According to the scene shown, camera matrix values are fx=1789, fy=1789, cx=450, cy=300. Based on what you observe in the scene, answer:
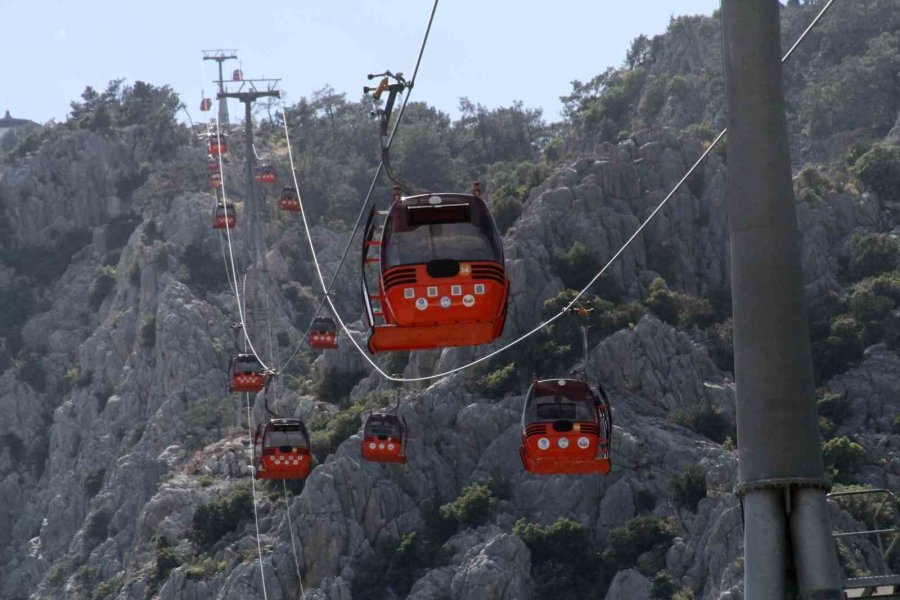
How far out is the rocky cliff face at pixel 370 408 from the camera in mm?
65125

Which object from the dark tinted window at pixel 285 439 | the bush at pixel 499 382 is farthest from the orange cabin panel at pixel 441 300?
the bush at pixel 499 382

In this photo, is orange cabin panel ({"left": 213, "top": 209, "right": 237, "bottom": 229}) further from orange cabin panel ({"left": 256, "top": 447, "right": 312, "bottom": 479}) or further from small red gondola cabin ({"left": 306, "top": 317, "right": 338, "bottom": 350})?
orange cabin panel ({"left": 256, "top": 447, "right": 312, "bottom": 479})

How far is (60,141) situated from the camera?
113m

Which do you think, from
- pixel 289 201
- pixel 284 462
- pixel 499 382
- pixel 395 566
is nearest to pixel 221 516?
pixel 395 566

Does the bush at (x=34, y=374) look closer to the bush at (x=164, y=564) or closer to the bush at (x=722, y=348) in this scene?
the bush at (x=164, y=564)

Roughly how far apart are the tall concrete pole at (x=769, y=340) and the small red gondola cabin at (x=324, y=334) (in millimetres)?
56429

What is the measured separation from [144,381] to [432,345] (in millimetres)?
65142

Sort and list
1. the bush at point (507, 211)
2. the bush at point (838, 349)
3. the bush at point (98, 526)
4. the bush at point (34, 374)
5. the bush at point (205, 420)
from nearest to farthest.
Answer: the bush at point (838, 349) → the bush at point (98, 526) → the bush at point (205, 420) → the bush at point (507, 211) → the bush at point (34, 374)

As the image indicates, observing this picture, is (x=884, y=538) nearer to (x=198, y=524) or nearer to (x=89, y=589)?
(x=198, y=524)

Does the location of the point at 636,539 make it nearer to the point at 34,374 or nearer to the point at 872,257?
the point at 872,257

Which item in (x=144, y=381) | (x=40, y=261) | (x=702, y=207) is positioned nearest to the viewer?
(x=702, y=207)

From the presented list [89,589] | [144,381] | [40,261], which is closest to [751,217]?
[89,589]

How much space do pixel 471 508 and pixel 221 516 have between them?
11949 millimetres

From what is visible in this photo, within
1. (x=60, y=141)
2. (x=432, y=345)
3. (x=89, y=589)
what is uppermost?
(x=60, y=141)
